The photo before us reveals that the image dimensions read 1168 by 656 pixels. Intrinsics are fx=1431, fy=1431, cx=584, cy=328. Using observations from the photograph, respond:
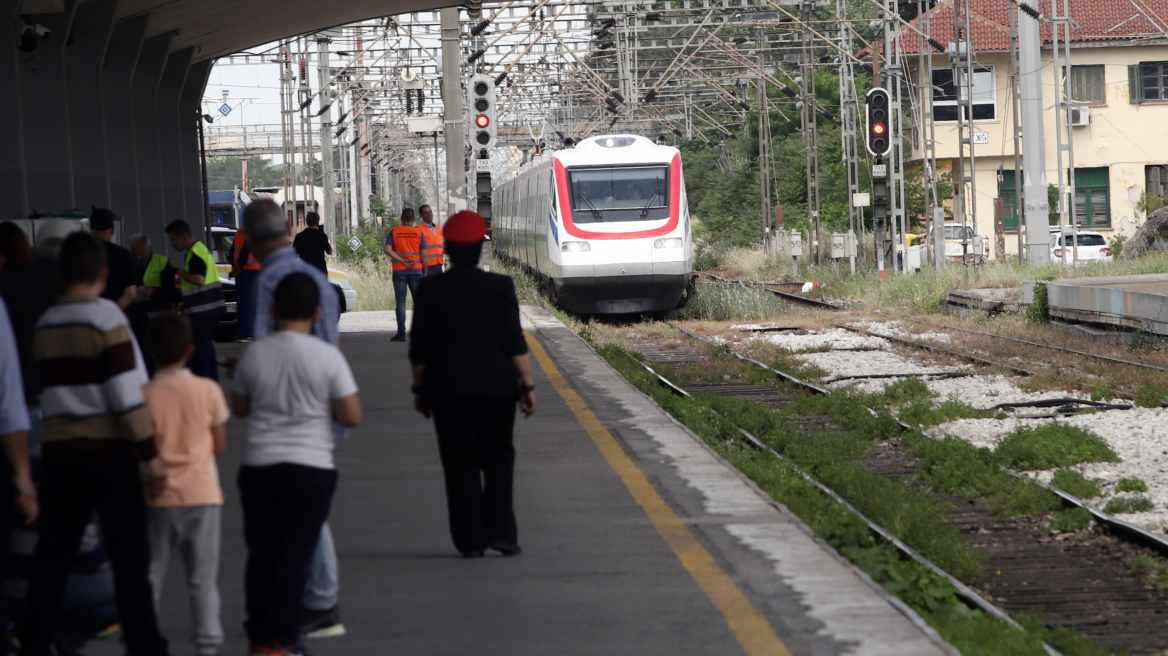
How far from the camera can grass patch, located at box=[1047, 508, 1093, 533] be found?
847 centimetres

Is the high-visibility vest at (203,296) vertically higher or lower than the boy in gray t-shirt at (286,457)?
higher

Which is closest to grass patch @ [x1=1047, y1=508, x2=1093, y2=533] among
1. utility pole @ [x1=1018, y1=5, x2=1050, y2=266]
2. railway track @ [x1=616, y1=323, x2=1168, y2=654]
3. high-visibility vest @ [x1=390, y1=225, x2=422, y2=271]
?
railway track @ [x1=616, y1=323, x2=1168, y2=654]

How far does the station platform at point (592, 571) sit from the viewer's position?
5152mm

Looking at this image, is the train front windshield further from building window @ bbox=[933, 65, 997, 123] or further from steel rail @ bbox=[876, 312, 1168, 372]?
building window @ bbox=[933, 65, 997, 123]

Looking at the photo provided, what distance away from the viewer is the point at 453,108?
815 inches

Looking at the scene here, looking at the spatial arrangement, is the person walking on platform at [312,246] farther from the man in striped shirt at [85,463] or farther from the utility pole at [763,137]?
the utility pole at [763,137]

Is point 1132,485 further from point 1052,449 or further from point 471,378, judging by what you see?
point 471,378

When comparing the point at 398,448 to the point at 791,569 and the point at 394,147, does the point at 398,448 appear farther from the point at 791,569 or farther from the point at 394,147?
the point at 394,147

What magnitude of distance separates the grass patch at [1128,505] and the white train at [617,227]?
14330mm

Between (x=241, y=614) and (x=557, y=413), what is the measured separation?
19.2 ft

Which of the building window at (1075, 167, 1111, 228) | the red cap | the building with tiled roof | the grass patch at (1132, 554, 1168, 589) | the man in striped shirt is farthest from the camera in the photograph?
the building window at (1075, 167, 1111, 228)

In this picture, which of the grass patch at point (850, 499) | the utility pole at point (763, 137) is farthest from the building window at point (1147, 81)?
the grass patch at point (850, 499)

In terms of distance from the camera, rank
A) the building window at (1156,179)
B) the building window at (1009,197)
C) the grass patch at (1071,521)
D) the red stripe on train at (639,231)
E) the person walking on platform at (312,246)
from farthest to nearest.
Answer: the building window at (1009,197) < the building window at (1156,179) < the red stripe on train at (639,231) < the person walking on platform at (312,246) < the grass patch at (1071,521)

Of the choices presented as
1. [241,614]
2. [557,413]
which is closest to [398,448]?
[557,413]
